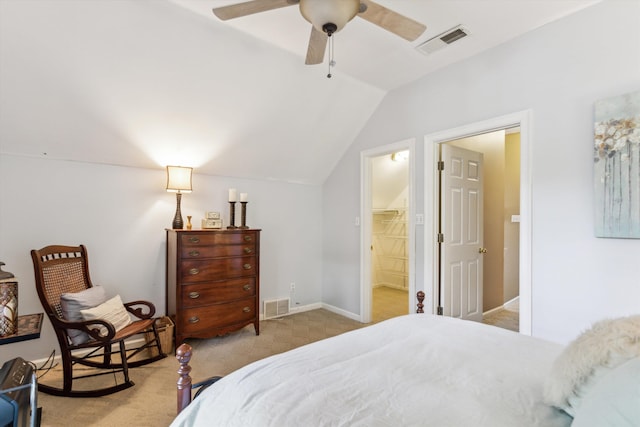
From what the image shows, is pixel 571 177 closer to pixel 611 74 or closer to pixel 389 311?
pixel 611 74

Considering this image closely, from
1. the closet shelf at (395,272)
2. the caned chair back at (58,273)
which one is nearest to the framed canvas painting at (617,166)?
the closet shelf at (395,272)

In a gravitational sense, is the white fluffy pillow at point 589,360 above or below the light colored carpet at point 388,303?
above

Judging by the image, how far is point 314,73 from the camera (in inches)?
118

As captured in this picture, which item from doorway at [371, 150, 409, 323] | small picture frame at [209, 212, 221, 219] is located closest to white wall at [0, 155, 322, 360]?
small picture frame at [209, 212, 221, 219]

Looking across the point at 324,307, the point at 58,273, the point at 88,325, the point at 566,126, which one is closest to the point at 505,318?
the point at 324,307

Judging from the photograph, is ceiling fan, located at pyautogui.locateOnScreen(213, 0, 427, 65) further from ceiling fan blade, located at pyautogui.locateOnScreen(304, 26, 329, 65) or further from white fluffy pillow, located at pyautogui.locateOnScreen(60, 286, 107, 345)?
white fluffy pillow, located at pyautogui.locateOnScreen(60, 286, 107, 345)

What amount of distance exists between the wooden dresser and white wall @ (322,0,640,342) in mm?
2463

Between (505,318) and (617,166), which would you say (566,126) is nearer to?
(617,166)

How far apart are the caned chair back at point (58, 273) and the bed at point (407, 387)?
1.72m

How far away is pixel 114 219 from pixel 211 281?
1083mm

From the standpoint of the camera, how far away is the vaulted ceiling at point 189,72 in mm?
2068

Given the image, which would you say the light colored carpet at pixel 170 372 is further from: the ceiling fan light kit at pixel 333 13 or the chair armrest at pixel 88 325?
the ceiling fan light kit at pixel 333 13

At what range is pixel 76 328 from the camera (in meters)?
2.11

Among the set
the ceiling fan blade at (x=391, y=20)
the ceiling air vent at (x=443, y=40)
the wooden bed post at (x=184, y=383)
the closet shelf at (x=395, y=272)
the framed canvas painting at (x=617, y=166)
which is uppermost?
the ceiling air vent at (x=443, y=40)
